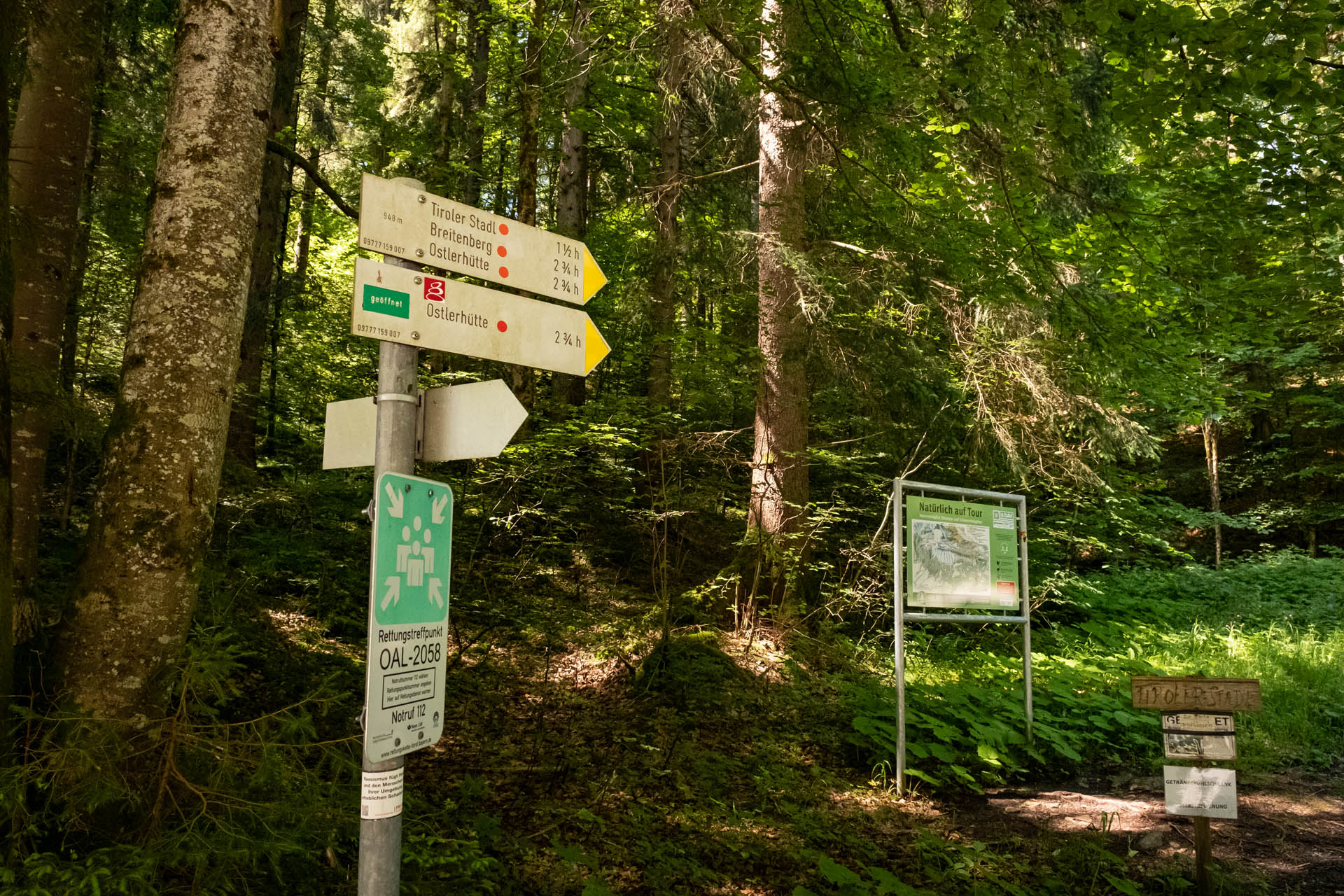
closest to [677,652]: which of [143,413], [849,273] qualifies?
[849,273]

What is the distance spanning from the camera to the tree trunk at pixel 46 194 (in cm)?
471

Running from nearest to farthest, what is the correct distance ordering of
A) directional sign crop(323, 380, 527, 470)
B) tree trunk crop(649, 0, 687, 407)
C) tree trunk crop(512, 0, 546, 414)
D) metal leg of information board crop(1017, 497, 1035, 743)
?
directional sign crop(323, 380, 527, 470)
metal leg of information board crop(1017, 497, 1035, 743)
tree trunk crop(512, 0, 546, 414)
tree trunk crop(649, 0, 687, 407)

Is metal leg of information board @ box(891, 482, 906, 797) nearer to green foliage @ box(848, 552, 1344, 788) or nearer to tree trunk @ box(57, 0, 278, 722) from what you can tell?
green foliage @ box(848, 552, 1344, 788)

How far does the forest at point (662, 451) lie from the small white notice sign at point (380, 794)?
3 cm

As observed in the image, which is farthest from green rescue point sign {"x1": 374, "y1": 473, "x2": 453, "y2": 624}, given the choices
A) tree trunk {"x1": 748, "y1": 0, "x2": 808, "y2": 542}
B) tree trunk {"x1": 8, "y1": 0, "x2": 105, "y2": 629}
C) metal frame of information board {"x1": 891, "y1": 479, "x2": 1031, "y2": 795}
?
tree trunk {"x1": 748, "y1": 0, "x2": 808, "y2": 542}

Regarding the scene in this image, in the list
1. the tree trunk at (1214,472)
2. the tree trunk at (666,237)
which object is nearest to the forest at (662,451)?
the tree trunk at (666,237)

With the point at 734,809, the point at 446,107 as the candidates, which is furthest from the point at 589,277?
the point at 446,107

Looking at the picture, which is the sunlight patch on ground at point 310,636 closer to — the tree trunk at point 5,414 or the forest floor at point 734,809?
the forest floor at point 734,809

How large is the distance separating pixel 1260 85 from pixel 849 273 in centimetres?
484

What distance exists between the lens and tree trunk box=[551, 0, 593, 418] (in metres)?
8.32

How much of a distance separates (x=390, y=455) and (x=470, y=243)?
726 millimetres

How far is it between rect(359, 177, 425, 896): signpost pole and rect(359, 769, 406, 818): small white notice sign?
1 centimetres

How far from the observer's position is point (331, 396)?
968cm

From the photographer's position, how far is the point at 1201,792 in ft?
14.4
